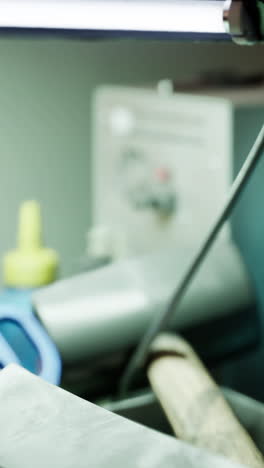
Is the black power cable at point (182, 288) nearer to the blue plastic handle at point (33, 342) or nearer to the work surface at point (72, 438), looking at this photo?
the blue plastic handle at point (33, 342)

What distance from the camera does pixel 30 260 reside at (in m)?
0.60

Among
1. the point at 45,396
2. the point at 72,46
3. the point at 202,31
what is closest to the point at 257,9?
the point at 202,31

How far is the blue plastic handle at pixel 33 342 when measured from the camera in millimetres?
393

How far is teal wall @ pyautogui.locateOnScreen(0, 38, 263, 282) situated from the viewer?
2.72 feet

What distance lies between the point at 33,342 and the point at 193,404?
0.11 m

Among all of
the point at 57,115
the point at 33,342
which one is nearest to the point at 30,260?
the point at 33,342

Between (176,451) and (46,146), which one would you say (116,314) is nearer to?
(176,451)

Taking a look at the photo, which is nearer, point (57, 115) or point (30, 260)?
point (30, 260)

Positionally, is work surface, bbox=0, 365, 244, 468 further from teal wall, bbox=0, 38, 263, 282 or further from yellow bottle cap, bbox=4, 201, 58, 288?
teal wall, bbox=0, 38, 263, 282

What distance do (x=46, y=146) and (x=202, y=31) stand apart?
1.59 ft

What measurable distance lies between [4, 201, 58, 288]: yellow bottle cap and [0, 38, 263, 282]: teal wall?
0.59ft

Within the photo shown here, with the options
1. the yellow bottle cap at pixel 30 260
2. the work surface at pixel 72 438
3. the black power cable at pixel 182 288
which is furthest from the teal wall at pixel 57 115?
the work surface at pixel 72 438

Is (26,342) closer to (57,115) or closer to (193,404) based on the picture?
(193,404)

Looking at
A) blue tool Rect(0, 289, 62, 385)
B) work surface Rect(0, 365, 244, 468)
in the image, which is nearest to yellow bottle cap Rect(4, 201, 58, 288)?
blue tool Rect(0, 289, 62, 385)
